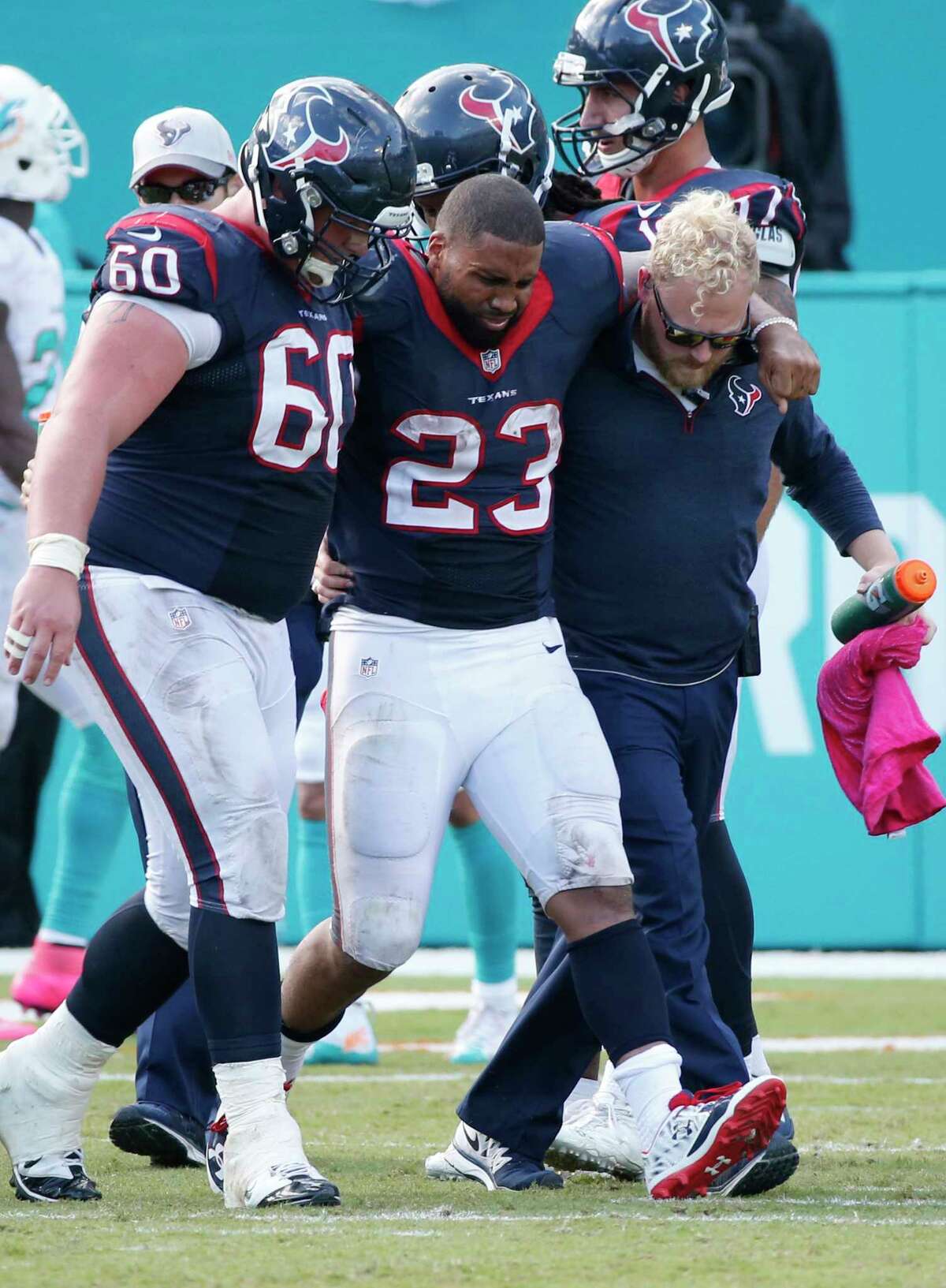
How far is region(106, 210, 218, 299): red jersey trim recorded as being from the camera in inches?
125

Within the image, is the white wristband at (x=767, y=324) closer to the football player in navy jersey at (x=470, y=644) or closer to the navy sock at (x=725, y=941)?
the football player in navy jersey at (x=470, y=644)

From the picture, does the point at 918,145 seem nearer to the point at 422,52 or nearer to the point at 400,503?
the point at 422,52

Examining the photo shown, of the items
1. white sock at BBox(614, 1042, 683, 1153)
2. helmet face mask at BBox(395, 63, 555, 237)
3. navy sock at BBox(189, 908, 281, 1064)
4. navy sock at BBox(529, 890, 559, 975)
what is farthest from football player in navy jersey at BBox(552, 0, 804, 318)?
navy sock at BBox(189, 908, 281, 1064)

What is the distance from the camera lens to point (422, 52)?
9.28 meters

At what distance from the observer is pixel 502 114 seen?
3764 millimetres

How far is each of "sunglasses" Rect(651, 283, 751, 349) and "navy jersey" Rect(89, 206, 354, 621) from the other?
53 cm

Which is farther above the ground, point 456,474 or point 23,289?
point 23,289

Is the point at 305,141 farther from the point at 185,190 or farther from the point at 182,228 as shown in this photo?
the point at 185,190

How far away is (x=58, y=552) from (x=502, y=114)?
127cm

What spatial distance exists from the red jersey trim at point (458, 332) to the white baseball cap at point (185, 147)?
1346mm

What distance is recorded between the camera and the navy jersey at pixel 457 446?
136 inches

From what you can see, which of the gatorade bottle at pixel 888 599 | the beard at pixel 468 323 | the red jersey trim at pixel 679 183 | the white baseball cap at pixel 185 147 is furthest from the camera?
the white baseball cap at pixel 185 147

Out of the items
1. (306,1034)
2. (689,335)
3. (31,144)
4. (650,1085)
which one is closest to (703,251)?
(689,335)

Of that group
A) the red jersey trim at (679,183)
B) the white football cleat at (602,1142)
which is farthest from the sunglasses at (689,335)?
the white football cleat at (602,1142)
